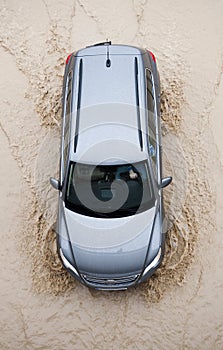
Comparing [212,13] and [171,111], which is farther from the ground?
Result: [212,13]

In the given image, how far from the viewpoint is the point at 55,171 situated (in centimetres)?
743

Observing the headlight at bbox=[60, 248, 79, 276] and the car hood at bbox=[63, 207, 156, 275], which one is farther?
the headlight at bbox=[60, 248, 79, 276]

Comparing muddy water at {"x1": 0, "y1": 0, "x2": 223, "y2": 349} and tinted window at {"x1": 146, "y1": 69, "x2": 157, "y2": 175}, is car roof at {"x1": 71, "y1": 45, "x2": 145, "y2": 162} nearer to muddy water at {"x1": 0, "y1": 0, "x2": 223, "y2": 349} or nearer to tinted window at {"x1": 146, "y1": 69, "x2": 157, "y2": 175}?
tinted window at {"x1": 146, "y1": 69, "x2": 157, "y2": 175}

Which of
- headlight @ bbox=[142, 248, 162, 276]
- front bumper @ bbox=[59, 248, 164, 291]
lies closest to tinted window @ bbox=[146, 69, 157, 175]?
headlight @ bbox=[142, 248, 162, 276]

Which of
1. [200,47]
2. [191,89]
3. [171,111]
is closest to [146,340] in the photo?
[171,111]

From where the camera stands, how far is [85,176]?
243 inches

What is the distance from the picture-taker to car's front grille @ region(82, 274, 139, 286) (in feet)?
20.3

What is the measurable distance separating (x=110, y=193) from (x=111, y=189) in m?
0.05

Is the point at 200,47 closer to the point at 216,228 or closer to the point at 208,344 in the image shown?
the point at 216,228

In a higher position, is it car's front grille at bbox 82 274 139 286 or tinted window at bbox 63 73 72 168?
tinted window at bbox 63 73 72 168

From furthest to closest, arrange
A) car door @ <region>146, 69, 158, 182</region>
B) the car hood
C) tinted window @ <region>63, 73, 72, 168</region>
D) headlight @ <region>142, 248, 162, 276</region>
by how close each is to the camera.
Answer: tinted window @ <region>63, 73, 72, 168</region>, car door @ <region>146, 69, 158, 182</region>, headlight @ <region>142, 248, 162, 276</region>, the car hood

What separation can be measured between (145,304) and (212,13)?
500 centimetres

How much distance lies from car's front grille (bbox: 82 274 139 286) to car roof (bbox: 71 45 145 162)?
1.46 m

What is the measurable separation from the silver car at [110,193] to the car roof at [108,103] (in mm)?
13
